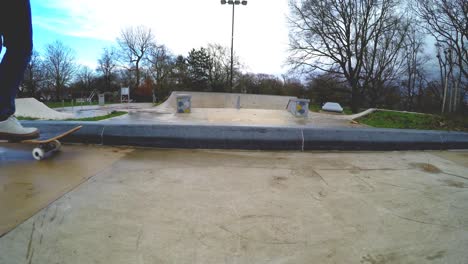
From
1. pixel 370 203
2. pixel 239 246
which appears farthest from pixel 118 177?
pixel 370 203

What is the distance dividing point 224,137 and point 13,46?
2.46m

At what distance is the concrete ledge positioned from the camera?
133 inches

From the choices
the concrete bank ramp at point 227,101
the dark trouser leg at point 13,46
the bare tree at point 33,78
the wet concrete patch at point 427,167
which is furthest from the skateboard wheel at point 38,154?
the bare tree at point 33,78

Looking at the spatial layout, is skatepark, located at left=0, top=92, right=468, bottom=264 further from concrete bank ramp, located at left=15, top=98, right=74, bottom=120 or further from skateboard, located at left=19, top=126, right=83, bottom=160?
concrete bank ramp, located at left=15, top=98, right=74, bottom=120

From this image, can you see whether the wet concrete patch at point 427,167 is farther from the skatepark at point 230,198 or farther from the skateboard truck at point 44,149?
the skateboard truck at point 44,149

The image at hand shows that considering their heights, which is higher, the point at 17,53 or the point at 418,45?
the point at 418,45

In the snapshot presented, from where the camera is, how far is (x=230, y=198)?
1.93 metres

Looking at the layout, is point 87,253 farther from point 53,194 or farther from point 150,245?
point 53,194

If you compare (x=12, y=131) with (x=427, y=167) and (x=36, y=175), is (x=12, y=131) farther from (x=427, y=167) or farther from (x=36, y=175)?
(x=427, y=167)

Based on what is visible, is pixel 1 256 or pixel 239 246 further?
pixel 239 246

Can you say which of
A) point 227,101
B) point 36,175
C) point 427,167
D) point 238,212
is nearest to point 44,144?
point 36,175

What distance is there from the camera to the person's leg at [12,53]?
2244 millimetres

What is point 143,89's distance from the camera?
44.9 m

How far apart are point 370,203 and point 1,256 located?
2.35 m
